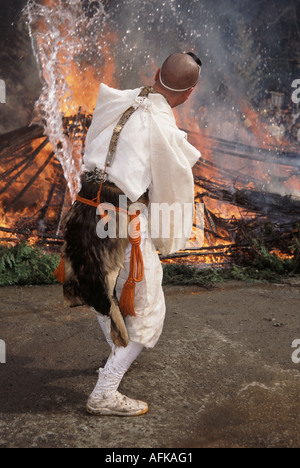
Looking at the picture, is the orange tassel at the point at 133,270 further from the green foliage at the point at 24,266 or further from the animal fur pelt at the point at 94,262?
the green foliage at the point at 24,266

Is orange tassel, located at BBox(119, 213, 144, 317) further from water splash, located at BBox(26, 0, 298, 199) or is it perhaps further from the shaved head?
water splash, located at BBox(26, 0, 298, 199)

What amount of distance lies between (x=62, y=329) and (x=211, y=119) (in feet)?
16.5

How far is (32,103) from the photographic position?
6809 mm

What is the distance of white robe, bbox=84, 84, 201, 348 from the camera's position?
282 cm

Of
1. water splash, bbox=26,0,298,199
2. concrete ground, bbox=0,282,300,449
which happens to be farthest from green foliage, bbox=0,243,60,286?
water splash, bbox=26,0,298,199

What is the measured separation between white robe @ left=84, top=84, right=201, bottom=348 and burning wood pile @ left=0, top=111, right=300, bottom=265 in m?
4.02

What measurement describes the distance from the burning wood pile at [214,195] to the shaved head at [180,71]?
4.26 meters

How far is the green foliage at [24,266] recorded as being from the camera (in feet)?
18.8

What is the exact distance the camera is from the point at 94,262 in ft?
9.42

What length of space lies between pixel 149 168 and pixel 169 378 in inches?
62.9

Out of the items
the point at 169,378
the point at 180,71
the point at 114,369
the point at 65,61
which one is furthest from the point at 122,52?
the point at 114,369

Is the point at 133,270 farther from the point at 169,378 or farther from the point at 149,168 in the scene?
the point at 169,378

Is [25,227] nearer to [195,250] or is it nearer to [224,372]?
[195,250]

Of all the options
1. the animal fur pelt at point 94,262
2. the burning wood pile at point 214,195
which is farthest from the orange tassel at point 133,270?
the burning wood pile at point 214,195
